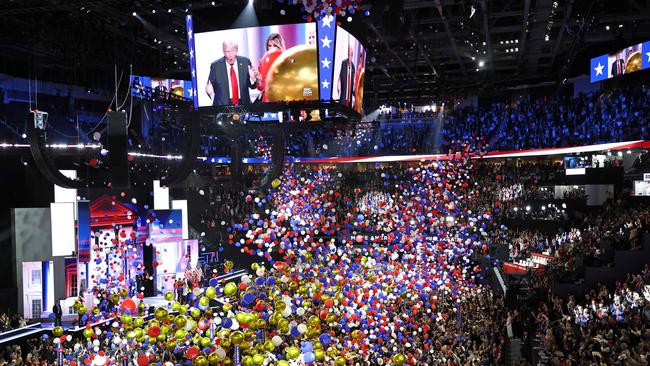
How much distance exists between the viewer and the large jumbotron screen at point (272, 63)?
7512 millimetres

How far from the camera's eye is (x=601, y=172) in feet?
58.0

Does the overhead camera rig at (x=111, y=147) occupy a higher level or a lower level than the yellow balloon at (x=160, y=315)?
higher

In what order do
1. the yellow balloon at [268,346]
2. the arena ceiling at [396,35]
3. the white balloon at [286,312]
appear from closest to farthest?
the yellow balloon at [268,346] → the white balloon at [286,312] → the arena ceiling at [396,35]

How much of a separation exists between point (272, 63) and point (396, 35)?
2809 mm

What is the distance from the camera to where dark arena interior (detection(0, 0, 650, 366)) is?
27.8 feet

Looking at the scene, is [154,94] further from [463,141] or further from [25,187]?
[463,141]

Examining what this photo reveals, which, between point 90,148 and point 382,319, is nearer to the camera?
point 382,319

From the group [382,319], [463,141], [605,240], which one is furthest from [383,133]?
[382,319]

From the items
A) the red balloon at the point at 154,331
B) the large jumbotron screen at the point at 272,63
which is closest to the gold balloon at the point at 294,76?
the large jumbotron screen at the point at 272,63

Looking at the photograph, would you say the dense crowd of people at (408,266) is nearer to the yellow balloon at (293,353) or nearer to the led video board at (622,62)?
the yellow balloon at (293,353)

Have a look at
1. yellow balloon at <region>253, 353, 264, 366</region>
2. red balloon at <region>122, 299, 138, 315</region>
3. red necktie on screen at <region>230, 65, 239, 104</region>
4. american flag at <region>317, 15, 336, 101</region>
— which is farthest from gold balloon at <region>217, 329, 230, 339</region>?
american flag at <region>317, 15, 336, 101</region>

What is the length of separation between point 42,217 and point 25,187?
0.94 meters

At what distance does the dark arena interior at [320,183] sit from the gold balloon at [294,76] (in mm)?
28

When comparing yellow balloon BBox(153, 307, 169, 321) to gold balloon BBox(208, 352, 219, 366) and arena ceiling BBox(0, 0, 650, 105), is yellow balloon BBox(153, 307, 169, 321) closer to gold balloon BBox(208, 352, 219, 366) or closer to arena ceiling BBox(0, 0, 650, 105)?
gold balloon BBox(208, 352, 219, 366)
